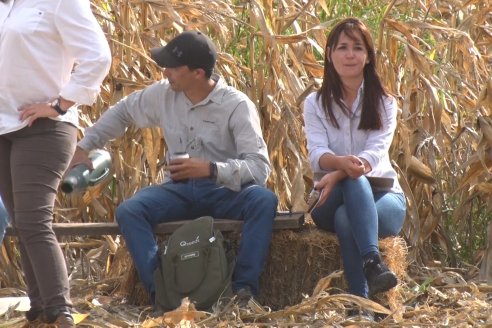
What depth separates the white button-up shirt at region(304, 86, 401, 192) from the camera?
4.88 m

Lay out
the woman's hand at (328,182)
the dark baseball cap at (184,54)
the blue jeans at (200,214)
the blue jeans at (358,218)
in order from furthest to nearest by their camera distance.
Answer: the dark baseball cap at (184,54) → the blue jeans at (200,214) → the woman's hand at (328,182) → the blue jeans at (358,218)

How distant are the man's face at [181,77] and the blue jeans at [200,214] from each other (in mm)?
364

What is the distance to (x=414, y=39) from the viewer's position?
5.61 m

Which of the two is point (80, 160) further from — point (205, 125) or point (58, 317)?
point (58, 317)

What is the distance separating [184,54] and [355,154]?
2.45 feet

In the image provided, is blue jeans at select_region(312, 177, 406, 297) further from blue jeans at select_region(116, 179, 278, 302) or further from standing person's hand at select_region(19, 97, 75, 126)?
standing person's hand at select_region(19, 97, 75, 126)

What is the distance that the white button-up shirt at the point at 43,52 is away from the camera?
407cm

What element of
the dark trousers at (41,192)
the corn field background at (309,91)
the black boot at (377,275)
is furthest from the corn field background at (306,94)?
the dark trousers at (41,192)

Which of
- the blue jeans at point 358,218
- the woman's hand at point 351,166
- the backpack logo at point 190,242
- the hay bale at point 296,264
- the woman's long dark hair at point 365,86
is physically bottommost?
the hay bale at point 296,264

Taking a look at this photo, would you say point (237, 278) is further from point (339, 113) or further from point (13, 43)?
point (13, 43)

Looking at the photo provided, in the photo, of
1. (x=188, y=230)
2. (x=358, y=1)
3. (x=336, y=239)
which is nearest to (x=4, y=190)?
(x=188, y=230)

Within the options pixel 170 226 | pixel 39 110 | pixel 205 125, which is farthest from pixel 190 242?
pixel 39 110

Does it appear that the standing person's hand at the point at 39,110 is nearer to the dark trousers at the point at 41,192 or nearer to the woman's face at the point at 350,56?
the dark trousers at the point at 41,192

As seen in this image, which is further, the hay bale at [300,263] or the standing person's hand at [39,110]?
the hay bale at [300,263]
